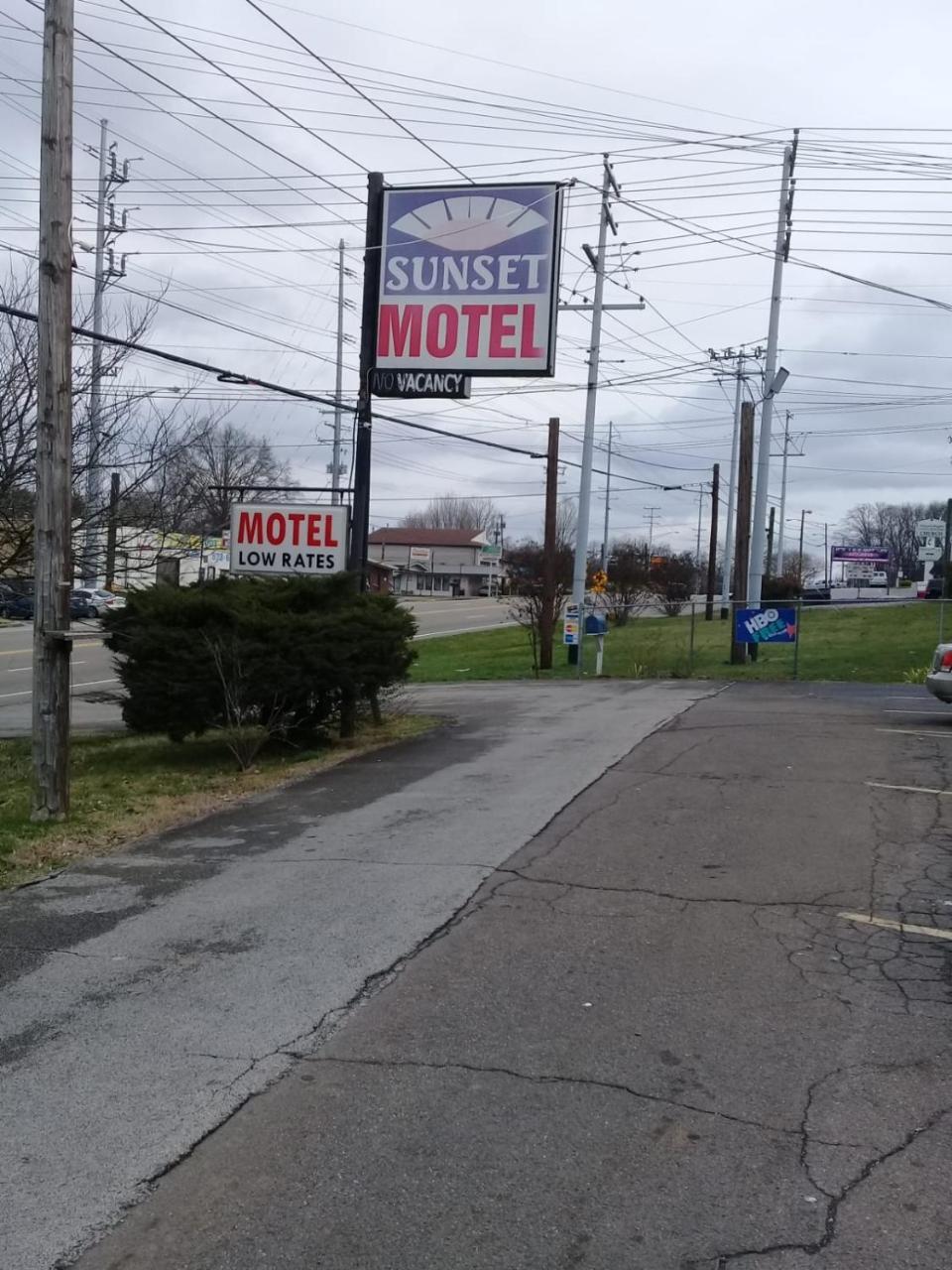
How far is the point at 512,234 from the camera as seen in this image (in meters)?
19.8

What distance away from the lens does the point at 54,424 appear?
10.1 m

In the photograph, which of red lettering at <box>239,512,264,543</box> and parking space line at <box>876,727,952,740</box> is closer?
parking space line at <box>876,727,952,740</box>

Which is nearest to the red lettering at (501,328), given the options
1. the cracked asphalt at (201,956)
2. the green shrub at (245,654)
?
the green shrub at (245,654)

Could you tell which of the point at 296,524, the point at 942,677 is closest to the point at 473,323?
the point at 296,524

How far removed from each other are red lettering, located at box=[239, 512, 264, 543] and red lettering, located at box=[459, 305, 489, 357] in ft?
17.3

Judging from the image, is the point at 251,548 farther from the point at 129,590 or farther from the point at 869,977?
the point at 869,977

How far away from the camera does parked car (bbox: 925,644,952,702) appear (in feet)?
52.4

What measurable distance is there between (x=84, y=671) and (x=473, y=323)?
20.9m

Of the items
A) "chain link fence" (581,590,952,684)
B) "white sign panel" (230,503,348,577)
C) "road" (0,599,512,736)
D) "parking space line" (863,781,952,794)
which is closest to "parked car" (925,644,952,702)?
"parking space line" (863,781,952,794)

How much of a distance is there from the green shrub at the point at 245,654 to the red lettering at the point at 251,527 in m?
1.68

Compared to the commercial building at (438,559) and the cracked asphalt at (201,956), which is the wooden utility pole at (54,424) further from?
the commercial building at (438,559)

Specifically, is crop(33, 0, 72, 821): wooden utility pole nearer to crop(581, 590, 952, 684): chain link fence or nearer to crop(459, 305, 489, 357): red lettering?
crop(459, 305, 489, 357): red lettering

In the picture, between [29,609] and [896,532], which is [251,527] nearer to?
[29,609]

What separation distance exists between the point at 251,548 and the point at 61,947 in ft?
33.1
